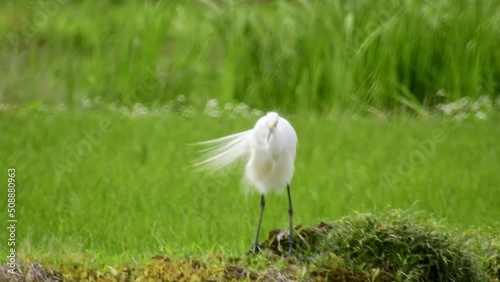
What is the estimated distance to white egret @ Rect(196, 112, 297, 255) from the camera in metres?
5.28

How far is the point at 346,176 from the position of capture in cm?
852

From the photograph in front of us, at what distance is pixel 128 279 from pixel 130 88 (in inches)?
267

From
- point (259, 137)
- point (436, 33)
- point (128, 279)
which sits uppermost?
point (436, 33)

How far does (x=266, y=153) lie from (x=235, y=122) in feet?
15.7

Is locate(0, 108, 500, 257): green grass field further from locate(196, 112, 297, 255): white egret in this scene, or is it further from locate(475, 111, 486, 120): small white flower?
Answer: locate(196, 112, 297, 255): white egret

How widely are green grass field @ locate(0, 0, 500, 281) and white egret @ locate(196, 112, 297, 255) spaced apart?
469 mm

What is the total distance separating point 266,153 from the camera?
5.34 meters

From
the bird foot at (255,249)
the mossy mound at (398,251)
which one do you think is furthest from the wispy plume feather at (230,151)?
the mossy mound at (398,251)

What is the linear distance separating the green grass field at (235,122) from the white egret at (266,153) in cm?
47

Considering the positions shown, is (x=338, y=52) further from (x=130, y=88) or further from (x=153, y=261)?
(x=153, y=261)

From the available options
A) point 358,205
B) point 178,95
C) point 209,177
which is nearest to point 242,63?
point 178,95

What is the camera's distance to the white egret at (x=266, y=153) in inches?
208

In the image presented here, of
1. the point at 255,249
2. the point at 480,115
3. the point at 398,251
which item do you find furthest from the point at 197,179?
the point at 398,251

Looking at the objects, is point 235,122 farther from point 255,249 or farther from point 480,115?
point 255,249
